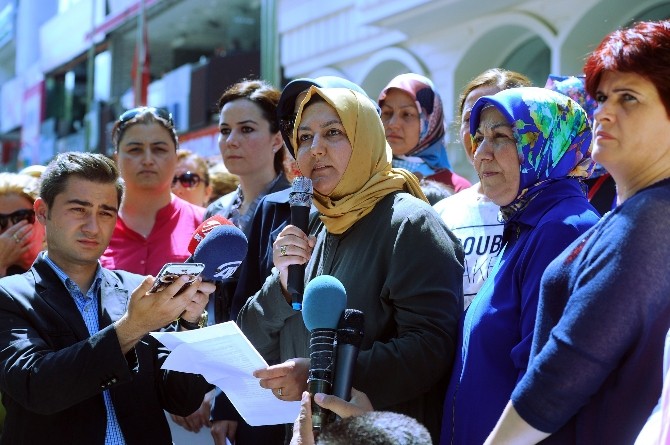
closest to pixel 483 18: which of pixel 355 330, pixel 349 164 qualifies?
pixel 349 164

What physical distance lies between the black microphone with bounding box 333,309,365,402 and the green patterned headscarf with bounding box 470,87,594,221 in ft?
2.26

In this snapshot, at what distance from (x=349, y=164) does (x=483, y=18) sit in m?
8.50

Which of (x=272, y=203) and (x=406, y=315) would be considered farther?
(x=272, y=203)

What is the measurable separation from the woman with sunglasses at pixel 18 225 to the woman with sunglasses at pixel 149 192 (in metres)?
0.39

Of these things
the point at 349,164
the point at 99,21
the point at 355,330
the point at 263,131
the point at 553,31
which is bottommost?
the point at 355,330

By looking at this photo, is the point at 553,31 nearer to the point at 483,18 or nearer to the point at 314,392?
the point at 483,18

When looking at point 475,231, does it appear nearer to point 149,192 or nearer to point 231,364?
point 231,364

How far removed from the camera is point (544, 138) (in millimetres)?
2822

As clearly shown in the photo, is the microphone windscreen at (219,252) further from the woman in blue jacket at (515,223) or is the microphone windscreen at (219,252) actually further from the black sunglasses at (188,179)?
the black sunglasses at (188,179)

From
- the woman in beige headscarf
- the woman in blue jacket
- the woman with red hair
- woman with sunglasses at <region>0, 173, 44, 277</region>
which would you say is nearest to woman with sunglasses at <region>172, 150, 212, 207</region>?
woman with sunglasses at <region>0, 173, 44, 277</region>

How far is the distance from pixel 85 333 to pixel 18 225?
170 cm

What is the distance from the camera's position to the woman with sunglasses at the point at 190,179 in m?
6.62

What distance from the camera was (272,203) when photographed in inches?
164

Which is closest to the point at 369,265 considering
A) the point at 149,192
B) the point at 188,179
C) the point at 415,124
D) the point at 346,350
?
the point at 346,350
